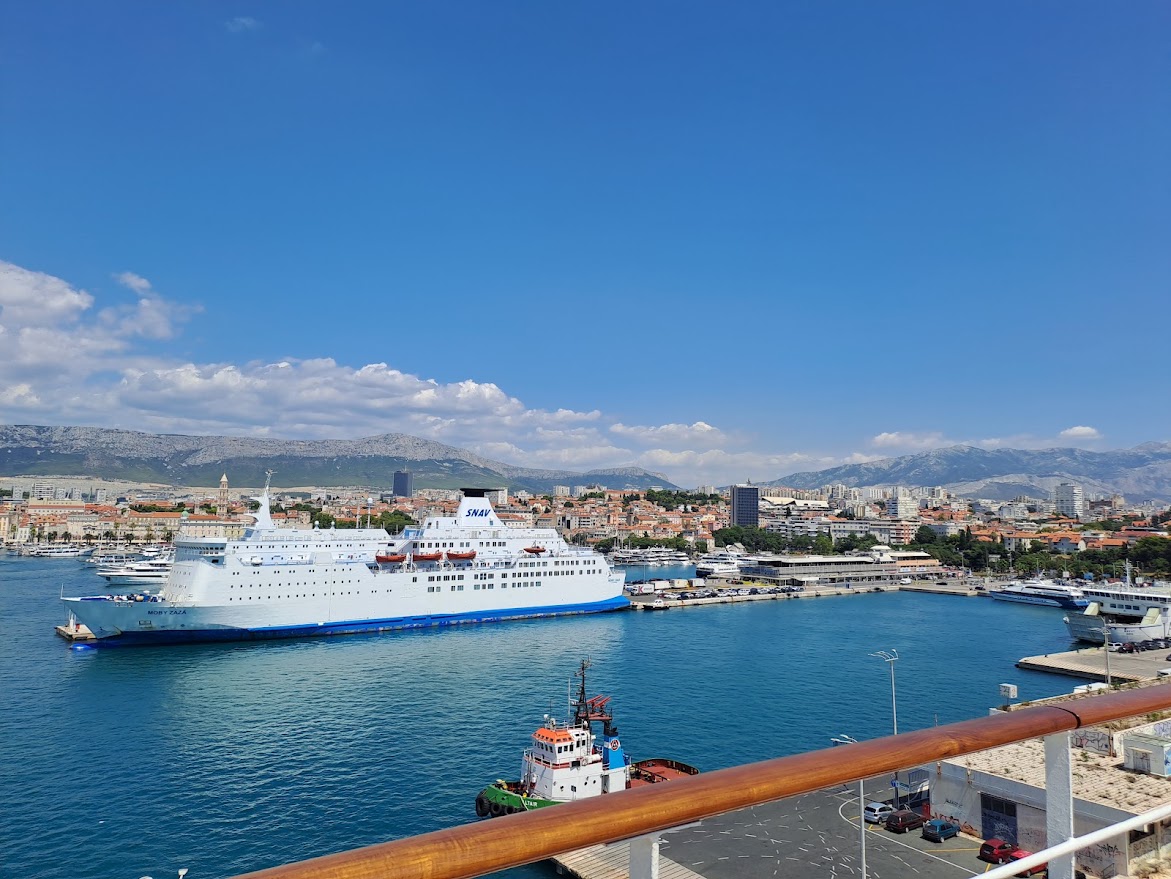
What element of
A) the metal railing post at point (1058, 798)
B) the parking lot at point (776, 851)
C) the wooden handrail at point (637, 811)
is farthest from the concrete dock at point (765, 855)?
the wooden handrail at point (637, 811)

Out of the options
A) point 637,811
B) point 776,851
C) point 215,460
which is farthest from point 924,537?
point 215,460

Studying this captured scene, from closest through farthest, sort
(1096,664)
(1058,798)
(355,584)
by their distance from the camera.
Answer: (1058,798)
(1096,664)
(355,584)

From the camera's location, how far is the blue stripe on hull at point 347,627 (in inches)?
690

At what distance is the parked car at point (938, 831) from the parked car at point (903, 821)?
5.5 inches

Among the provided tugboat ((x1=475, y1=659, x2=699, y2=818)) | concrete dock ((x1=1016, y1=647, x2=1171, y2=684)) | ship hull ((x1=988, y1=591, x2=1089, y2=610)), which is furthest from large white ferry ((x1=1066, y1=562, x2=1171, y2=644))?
tugboat ((x1=475, y1=659, x2=699, y2=818))

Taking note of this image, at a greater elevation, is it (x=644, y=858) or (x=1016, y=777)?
(x=644, y=858)

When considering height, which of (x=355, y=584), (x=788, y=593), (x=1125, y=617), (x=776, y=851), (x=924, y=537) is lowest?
(x=788, y=593)

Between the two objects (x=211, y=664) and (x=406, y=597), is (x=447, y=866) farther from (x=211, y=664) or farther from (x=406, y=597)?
(x=406, y=597)

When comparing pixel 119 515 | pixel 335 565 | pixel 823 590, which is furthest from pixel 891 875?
pixel 119 515

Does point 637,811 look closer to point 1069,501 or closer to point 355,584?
point 355,584

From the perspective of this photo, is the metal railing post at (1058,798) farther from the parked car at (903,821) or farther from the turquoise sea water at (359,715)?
the turquoise sea water at (359,715)

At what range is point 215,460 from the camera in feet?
516

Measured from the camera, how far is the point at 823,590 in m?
33.7

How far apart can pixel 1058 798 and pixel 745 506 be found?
7585 cm
